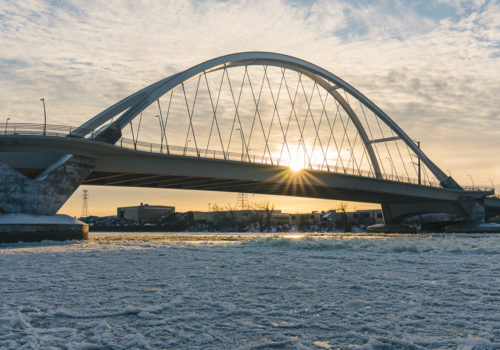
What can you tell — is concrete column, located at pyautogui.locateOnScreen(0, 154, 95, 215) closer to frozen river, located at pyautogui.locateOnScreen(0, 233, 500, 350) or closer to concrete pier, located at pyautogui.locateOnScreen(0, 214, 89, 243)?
concrete pier, located at pyautogui.locateOnScreen(0, 214, 89, 243)

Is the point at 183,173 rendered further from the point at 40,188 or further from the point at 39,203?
the point at 39,203

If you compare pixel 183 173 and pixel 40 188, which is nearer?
pixel 40 188

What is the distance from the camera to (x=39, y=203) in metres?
30.8

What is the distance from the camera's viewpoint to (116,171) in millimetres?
37219

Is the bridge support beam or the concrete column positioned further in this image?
the bridge support beam

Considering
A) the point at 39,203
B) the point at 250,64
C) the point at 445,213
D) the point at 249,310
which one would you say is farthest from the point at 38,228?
the point at 445,213

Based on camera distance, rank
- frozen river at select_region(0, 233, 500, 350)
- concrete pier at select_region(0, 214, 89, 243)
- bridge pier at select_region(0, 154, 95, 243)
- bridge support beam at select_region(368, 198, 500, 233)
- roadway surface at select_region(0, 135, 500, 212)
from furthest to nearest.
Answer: bridge support beam at select_region(368, 198, 500, 233)
roadway surface at select_region(0, 135, 500, 212)
bridge pier at select_region(0, 154, 95, 243)
concrete pier at select_region(0, 214, 89, 243)
frozen river at select_region(0, 233, 500, 350)

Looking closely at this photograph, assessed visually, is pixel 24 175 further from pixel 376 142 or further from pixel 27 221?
pixel 376 142

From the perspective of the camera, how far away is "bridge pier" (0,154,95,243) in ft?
93.5

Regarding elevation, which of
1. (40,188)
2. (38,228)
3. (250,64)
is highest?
(250,64)

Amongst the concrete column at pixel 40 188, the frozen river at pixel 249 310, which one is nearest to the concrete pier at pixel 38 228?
the concrete column at pixel 40 188

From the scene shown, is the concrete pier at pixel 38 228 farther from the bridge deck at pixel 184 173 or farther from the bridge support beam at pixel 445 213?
the bridge support beam at pixel 445 213

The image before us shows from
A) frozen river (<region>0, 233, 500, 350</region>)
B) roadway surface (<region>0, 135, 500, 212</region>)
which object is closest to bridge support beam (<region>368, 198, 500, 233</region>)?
roadway surface (<region>0, 135, 500, 212</region>)

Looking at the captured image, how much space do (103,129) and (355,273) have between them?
2926 centimetres
